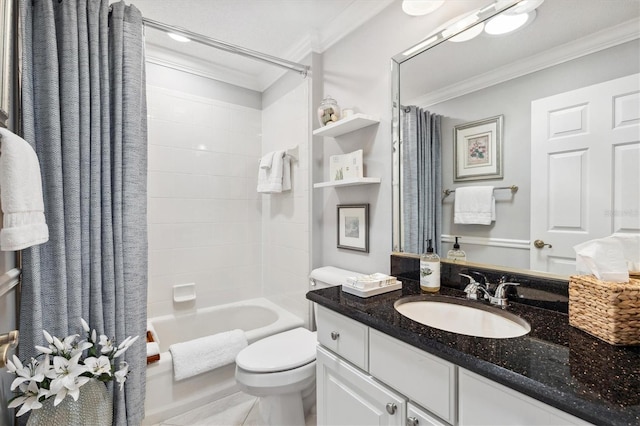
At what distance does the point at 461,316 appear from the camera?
44.9 inches

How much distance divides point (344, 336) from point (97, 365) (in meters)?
0.93

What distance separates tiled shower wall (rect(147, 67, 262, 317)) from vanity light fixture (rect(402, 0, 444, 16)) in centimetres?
181

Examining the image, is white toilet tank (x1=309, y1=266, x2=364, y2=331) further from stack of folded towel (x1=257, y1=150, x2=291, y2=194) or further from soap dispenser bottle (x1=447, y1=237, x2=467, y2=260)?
stack of folded towel (x1=257, y1=150, x2=291, y2=194)

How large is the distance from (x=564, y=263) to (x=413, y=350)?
0.64 metres

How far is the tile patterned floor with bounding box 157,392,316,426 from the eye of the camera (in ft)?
5.69

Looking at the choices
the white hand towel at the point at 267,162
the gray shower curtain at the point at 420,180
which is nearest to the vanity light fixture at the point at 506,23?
the gray shower curtain at the point at 420,180

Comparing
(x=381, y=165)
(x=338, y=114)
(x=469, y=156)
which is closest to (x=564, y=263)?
(x=469, y=156)

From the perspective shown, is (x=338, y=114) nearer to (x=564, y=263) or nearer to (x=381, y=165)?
(x=381, y=165)

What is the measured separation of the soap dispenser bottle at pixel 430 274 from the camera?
129cm

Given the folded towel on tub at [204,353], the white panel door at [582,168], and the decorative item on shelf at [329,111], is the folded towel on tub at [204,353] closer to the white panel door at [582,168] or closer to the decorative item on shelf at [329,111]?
the decorative item on shelf at [329,111]

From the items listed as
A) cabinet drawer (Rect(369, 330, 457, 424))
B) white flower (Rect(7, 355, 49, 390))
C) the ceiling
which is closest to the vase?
white flower (Rect(7, 355, 49, 390))

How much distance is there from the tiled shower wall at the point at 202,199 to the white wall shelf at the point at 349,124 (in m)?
1.16

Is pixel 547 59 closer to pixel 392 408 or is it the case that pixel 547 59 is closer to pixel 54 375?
pixel 392 408

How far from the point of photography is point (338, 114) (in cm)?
192
